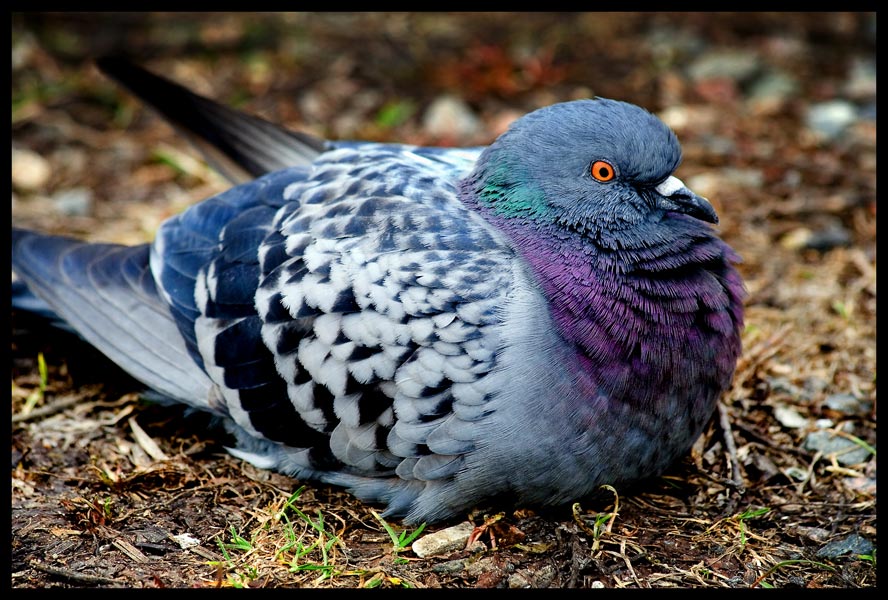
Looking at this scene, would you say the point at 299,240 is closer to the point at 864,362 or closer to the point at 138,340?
the point at 138,340

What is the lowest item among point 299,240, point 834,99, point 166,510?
point 166,510

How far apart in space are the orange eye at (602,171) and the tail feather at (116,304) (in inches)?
80.2

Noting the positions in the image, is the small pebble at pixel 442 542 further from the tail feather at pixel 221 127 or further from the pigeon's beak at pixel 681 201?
the tail feather at pixel 221 127

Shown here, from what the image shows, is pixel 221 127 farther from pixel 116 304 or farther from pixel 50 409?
pixel 50 409

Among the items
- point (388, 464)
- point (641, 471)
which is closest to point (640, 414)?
point (641, 471)

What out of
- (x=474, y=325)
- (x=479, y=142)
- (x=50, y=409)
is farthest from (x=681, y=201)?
(x=479, y=142)

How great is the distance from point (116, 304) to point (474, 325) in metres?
1.92

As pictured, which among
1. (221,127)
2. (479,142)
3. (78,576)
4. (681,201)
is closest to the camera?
(78,576)

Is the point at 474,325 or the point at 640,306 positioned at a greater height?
the point at 640,306

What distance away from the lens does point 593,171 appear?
13.8 ft

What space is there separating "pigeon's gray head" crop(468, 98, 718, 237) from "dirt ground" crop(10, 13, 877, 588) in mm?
1238

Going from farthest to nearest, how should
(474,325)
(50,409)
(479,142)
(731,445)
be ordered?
1. (479,142)
2. (50,409)
3. (731,445)
4. (474,325)

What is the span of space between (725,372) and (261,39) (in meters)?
5.91

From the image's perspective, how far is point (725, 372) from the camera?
4301 millimetres
